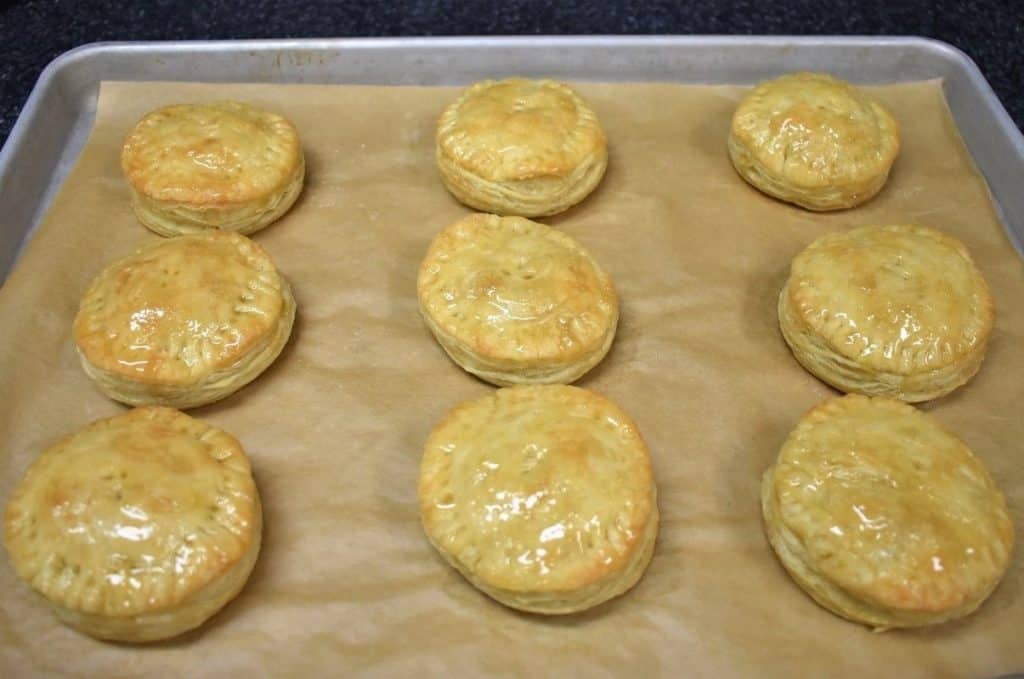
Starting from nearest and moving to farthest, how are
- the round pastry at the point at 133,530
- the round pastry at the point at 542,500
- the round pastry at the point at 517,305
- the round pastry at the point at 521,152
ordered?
the round pastry at the point at 133,530
the round pastry at the point at 542,500
the round pastry at the point at 517,305
the round pastry at the point at 521,152

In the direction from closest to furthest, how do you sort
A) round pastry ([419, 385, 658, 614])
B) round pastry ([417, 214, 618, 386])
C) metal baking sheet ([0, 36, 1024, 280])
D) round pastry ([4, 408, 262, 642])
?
round pastry ([4, 408, 262, 642]) → round pastry ([419, 385, 658, 614]) → round pastry ([417, 214, 618, 386]) → metal baking sheet ([0, 36, 1024, 280])

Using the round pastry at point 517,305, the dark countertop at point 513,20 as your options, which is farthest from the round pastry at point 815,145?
the dark countertop at point 513,20

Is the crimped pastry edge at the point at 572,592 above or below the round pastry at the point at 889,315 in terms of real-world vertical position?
below

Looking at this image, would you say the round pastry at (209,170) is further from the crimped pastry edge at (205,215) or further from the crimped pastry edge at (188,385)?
the crimped pastry edge at (188,385)

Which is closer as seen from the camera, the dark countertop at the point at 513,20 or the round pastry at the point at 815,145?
the round pastry at the point at 815,145

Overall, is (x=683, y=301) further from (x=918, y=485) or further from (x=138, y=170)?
(x=138, y=170)

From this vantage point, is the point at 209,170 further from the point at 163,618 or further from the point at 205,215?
the point at 163,618

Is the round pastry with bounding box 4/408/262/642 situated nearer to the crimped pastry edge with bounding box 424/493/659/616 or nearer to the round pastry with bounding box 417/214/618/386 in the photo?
the crimped pastry edge with bounding box 424/493/659/616


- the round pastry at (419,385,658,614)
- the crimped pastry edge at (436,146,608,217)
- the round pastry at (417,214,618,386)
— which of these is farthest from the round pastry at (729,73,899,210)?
the round pastry at (419,385,658,614)
